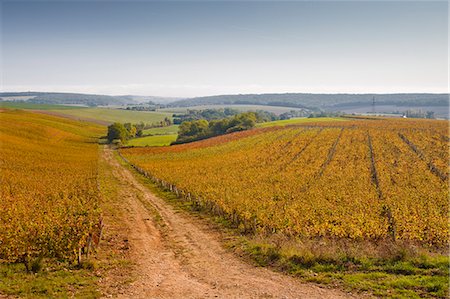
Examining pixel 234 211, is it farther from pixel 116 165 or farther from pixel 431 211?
pixel 116 165

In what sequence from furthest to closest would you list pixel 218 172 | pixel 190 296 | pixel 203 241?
pixel 218 172 → pixel 203 241 → pixel 190 296

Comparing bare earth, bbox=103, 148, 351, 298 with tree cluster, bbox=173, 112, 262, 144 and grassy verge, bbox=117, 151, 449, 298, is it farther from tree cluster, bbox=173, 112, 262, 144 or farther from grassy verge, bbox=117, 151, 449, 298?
tree cluster, bbox=173, 112, 262, 144

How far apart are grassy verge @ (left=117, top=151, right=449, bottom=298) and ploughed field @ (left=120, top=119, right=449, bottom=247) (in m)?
2.44

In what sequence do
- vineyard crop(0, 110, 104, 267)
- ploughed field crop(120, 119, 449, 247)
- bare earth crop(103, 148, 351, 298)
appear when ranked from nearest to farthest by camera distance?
bare earth crop(103, 148, 351, 298) < vineyard crop(0, 110, 104, 267) < ploughed field crop(120, 119, 449, 247)

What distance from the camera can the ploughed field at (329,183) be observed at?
23.9 metres

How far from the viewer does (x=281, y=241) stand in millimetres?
20516

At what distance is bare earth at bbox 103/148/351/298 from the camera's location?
14.8 meters

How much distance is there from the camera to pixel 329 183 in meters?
40.2

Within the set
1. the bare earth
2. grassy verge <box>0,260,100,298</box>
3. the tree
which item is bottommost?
the bare earth

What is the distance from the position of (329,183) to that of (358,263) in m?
24.0

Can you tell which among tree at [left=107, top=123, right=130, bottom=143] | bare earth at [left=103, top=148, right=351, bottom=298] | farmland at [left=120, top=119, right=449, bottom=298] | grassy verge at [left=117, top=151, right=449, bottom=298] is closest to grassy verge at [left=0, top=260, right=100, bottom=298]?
bare earth at [left=103, top=148, right=351, bottom=298]

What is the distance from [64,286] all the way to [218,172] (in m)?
36.4

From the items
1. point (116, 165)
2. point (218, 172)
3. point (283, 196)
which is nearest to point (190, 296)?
point (283, 196)

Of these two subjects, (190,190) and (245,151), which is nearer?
(190,190)
